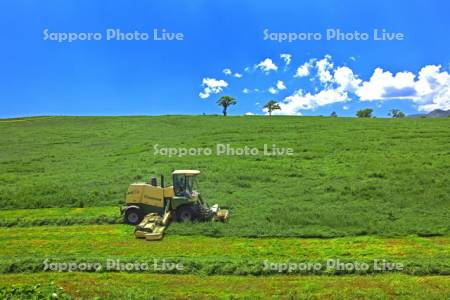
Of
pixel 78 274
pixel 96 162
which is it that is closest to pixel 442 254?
pixel 78 274

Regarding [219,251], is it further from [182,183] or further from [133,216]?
[133,216]

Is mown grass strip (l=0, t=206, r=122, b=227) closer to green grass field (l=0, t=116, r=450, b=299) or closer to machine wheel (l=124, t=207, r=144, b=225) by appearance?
green grass field (l=0, t=116, r=450, b=299)

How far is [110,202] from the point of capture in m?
24.1

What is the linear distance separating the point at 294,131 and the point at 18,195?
3050 centimetres

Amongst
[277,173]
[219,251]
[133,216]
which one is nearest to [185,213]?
[133,216]

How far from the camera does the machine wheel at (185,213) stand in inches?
788

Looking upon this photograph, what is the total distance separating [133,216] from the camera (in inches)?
805

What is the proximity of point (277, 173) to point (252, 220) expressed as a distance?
1000cm

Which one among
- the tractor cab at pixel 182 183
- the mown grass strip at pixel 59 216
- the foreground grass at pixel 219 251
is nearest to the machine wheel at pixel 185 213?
the tractor cab at pixel 182 183

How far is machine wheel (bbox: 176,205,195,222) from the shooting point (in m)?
20.0

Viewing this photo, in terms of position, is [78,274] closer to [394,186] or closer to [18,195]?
[18,195]

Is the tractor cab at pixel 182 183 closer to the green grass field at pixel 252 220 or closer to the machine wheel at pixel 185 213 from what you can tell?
the machine wheel at pixel 185 213

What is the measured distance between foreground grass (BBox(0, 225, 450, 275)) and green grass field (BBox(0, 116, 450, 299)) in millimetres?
52

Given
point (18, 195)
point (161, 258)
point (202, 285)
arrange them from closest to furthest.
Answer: point (202, 285)
point (161, 258)
point (18, 195)
